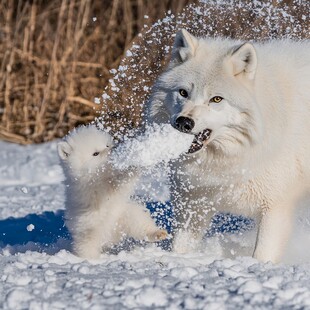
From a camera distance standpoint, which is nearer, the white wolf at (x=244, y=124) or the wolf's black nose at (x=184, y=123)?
the wolf's black nose at (x=184, y=123)

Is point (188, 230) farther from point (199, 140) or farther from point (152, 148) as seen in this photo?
point (199, 140)

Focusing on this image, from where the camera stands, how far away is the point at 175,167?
4.89 m

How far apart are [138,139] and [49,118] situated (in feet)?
21.2

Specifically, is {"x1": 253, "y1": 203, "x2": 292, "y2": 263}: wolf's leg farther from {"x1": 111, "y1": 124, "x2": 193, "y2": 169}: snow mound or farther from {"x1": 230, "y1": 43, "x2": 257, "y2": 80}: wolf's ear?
{"x1": 230, "y1": 43, "x2": 257, "y2": 80}: wolf's ear

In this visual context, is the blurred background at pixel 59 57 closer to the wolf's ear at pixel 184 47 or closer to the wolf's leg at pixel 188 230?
the wolf's leg at pixel 188 230

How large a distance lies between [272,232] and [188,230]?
715 mm

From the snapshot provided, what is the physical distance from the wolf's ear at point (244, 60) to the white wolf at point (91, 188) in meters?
1.02

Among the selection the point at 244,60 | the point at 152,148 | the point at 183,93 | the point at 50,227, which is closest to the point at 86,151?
the point at 152,148

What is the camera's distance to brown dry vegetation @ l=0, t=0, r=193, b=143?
35.4 ft

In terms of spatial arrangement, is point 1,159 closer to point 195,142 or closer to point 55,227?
point 55,227

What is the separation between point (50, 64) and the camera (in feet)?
35.2

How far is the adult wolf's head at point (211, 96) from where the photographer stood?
434 centimetres

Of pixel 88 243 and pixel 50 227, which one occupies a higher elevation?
pixel 88 243

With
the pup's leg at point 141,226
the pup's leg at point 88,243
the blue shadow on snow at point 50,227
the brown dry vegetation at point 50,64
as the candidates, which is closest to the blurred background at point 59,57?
the brown dry vegetation at point 50,64
